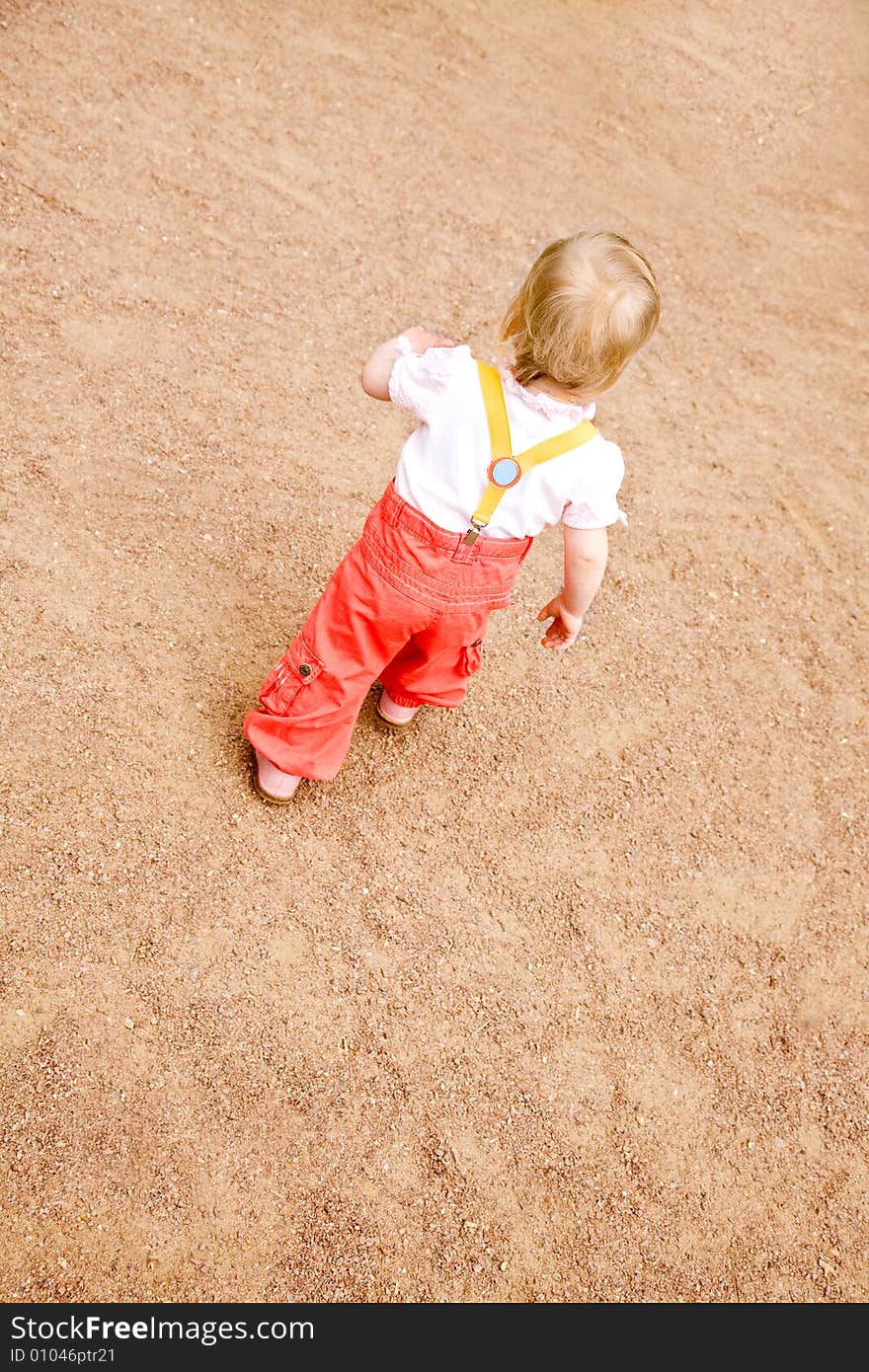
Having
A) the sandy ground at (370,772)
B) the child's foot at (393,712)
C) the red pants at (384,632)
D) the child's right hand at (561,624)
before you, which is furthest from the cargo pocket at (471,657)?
the sandy ground at (370,772)

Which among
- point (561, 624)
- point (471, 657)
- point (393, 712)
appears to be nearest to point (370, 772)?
point (393, 712)

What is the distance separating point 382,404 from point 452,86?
2.09 metres

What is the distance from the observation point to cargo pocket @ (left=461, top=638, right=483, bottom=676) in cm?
228

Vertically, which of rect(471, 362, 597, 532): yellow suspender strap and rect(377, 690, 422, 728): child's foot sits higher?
rect(471, 362, 597, 532): yellow suspender strap

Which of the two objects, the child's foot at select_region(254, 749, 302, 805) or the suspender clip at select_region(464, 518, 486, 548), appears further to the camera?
the child's foot at select_region(254, 749, 302, 805)

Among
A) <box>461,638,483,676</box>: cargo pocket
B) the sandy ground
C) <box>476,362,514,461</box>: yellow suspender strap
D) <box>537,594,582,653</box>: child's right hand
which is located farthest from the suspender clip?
the sandy ground

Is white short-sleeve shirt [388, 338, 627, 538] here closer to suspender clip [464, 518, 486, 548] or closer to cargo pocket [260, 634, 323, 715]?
suspender clip [464, 518, 486, 548]

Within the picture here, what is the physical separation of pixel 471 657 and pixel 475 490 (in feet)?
1.79

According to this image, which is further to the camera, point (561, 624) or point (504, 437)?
point (561, 624)

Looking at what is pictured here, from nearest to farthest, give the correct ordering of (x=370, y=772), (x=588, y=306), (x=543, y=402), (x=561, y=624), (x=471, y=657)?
(x=588, y=306) → (x=543, y=402) → (x=561, y=624) → (x=471, y=657) → (x=370, y=772)

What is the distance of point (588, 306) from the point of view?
5.41 feet

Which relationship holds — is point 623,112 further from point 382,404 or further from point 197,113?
point 382,404

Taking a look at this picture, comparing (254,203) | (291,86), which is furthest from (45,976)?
(291,86)

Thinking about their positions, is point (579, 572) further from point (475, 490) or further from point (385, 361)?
point (385, 361)
